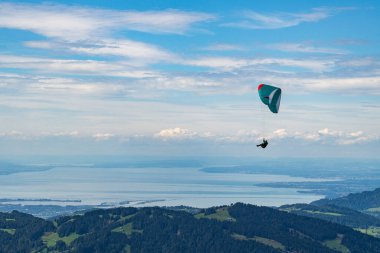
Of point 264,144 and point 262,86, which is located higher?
point 262,86

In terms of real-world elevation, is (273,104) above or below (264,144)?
above

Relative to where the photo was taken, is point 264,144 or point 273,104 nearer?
point 264,144

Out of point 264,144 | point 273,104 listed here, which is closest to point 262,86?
point 273,104

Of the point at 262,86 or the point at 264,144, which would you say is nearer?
the point at 264,144

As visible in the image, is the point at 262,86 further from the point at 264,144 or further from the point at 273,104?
the point at 264,144
